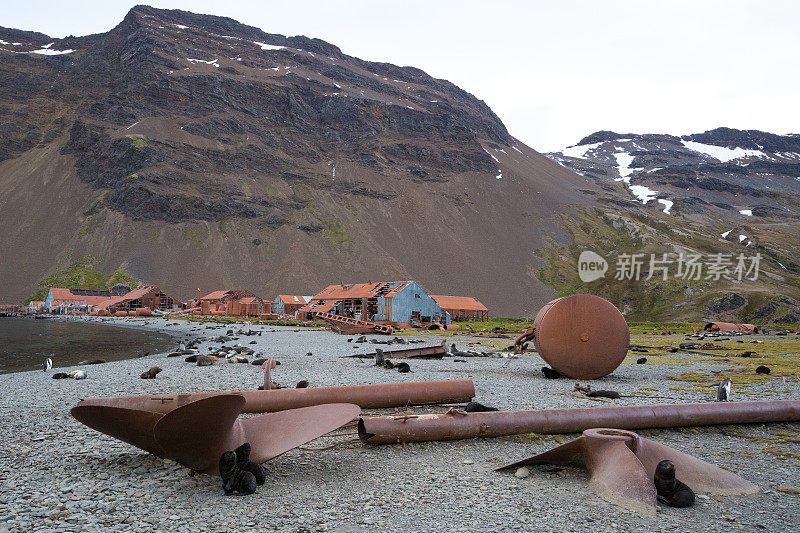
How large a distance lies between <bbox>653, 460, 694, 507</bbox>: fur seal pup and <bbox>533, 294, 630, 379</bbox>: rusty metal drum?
8.73 m

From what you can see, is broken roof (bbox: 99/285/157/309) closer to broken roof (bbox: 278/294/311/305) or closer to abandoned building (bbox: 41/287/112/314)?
abandoned building (bbox: 41/287/112/314)

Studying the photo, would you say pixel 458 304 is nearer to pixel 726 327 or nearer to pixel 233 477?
pixel 726 327

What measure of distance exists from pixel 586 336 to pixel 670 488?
886 centimetres

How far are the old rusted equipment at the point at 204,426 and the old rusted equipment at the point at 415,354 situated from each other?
1352 cm

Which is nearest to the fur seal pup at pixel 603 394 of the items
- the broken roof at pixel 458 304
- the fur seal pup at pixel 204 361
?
the fur seal pup at pixel 204 361

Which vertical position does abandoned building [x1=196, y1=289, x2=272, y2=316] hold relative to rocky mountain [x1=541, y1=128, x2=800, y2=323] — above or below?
below

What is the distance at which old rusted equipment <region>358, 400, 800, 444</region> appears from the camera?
743cm

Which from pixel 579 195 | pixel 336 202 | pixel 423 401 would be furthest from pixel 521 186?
pixel 423 401

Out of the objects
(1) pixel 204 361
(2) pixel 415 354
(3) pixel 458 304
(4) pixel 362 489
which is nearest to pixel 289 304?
(3) pixel 458 304

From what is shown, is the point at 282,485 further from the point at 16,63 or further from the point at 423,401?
the point at 16,63

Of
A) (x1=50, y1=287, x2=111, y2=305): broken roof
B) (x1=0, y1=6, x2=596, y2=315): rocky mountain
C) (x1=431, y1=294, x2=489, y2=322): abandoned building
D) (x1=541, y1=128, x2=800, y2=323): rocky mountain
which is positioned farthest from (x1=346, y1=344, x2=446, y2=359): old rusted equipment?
(x1=50, y1=287, x2=111, y2=305): broken roof

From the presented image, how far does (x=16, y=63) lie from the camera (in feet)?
561

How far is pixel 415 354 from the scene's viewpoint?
21.1 metres

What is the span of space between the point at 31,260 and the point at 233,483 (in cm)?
12409
